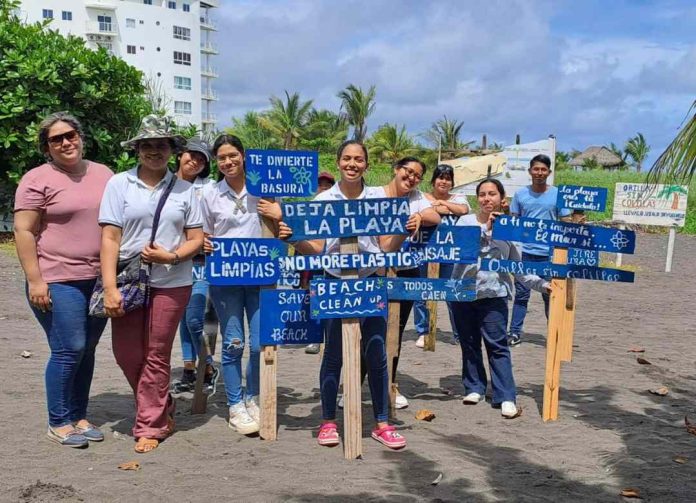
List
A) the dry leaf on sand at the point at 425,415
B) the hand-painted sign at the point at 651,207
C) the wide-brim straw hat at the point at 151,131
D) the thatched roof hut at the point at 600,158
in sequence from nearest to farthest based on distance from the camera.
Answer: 1. the wide-brim straw hat at the point at 151,131
2. the dry leaf on sand at the point at 425,415
3. the hand-painted sign at the point at 651,207
4. the thatched roof hut at the point at 600,158

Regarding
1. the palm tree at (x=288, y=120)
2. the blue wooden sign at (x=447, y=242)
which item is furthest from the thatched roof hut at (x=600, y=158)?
the blue wooden sign at (x=447, y=242)

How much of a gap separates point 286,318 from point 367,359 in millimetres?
600

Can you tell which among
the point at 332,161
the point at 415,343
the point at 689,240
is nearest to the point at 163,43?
the point at 332,161

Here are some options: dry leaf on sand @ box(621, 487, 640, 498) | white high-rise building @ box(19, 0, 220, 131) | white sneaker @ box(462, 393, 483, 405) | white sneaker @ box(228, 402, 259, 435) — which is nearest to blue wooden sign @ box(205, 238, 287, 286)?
white sneaker @ box(228, 402, 259, 435)

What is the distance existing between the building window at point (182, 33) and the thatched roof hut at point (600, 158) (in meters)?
41.4

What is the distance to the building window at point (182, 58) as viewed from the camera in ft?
249

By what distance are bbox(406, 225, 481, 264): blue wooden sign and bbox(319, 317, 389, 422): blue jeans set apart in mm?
679

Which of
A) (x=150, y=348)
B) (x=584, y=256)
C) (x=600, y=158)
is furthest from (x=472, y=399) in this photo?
(x=600, y=158)

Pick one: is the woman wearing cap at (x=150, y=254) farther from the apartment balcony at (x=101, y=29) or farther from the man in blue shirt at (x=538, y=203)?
the apartment balcony at (x=101, y=29)

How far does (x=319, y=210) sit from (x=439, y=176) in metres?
2.38

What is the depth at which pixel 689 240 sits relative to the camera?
23.7 meters

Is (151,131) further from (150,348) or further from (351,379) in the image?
(351,379)

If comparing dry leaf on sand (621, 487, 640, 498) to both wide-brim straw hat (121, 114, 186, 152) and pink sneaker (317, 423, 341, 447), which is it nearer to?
pink sneaker (317, 423, 341, 447)

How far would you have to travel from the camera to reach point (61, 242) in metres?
4.39
